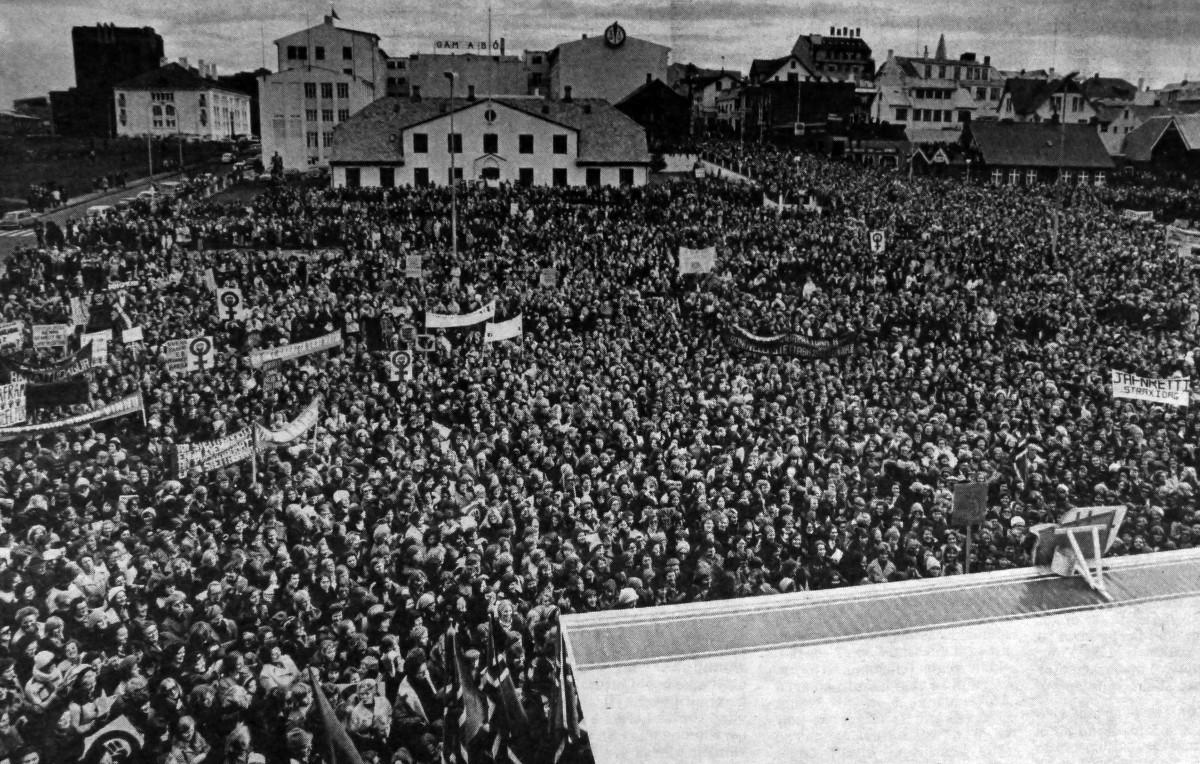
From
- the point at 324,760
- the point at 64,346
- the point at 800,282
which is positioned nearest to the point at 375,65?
the point at 64,346

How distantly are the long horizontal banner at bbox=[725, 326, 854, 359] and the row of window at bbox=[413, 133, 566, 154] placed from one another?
10.3 feet

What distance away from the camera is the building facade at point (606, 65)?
10008 millimetres

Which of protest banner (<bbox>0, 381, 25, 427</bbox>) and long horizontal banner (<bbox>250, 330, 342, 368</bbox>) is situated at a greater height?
long horizontal banner (<bbox>250, 330, 342, 368</bbox>)

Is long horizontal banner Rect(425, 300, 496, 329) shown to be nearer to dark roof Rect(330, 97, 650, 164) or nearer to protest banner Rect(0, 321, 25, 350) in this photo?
dark roof Rect(330, 97, 650, 164)

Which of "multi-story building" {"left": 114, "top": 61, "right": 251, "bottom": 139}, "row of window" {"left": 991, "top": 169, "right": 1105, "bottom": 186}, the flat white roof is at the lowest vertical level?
the flat white roof

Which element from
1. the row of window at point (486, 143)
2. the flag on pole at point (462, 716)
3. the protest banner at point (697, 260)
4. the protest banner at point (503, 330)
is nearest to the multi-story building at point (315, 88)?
the row of window at point (486, 143)

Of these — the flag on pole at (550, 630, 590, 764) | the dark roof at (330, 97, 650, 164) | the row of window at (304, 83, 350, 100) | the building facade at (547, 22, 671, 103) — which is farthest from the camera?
the dark roof at (330, 97, 650, 164)

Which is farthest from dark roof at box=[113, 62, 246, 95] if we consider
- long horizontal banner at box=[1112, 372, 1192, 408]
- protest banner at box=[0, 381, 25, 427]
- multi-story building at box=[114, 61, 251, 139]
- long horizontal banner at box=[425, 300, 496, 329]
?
long horizontal banner at box=[1112, 372, 1192, 408]

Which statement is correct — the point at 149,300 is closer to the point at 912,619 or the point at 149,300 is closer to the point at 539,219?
the point at 539,219

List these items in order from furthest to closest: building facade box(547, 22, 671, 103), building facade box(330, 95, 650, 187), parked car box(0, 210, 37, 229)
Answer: building facade box(330, 95, 650, 187), building facade box(547, 22, 671, 103), parked car box(0, 210, 37, 229)

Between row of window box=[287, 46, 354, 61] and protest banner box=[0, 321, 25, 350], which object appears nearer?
protest banner box=[0, 321, 25, 350]

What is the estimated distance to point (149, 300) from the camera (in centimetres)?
970

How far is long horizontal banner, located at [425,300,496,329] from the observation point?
10.5 metres

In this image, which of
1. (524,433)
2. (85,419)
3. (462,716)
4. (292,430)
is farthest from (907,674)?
(85,419)
